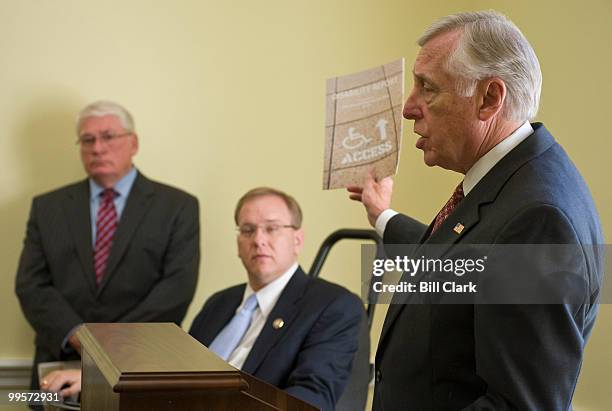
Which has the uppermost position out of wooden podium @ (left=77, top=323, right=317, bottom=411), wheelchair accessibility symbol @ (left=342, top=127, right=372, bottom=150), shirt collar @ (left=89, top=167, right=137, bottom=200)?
wheelchair accessibility symbol @ (left=342, top=127, right=372, bottom=150)

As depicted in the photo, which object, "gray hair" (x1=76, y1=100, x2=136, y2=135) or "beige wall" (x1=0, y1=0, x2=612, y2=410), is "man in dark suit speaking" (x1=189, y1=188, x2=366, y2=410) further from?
"beige wall" (x1=0, y1=0, x2=612, y2=410)

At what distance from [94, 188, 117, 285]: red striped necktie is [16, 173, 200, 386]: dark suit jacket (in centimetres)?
4

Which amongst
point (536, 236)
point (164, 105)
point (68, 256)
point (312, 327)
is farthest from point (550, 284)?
point (164, 105)

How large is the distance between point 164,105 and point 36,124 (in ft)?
2.22

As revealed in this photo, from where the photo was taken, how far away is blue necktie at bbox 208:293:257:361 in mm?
3477

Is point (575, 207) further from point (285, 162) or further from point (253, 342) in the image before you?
point (285, 162)

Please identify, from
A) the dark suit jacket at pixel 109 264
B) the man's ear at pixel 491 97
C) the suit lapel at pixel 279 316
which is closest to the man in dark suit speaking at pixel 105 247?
the dark suit jacket at pixel 109 264

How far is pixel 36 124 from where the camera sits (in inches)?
193

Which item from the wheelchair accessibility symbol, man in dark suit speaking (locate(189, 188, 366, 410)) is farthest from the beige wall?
the wheelchair accessibility symbol

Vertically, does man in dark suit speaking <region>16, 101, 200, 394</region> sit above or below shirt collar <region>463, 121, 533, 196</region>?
below

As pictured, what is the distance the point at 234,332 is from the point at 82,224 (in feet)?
4.56

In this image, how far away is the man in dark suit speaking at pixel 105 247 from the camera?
14.4 feet

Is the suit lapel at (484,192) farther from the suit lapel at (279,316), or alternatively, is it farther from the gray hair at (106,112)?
the gray hair at (106,112)

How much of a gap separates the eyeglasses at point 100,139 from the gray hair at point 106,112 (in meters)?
0.05
